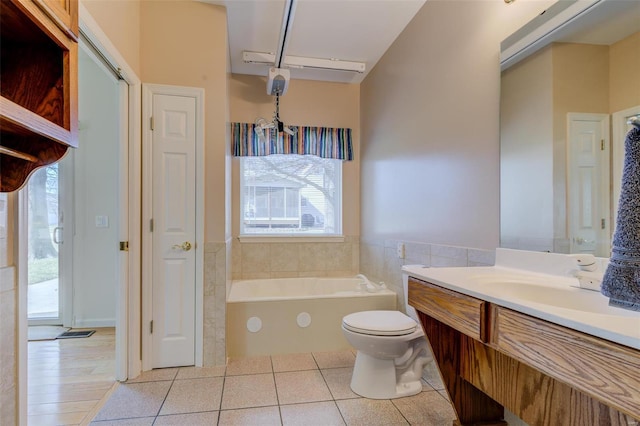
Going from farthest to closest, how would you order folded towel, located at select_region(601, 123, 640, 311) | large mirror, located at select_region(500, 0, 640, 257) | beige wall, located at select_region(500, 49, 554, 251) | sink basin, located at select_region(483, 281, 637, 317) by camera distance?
1. beige wall, located at select_region(500, 49, 554, 251)
2. large mirror, located at select_region(500, 0, 640, 257)
3. sink basin, located at select_region(483, 281, 637, 317)
4. folded towel, located at select_region(601, 123, 640, 311)

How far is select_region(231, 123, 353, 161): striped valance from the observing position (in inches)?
131

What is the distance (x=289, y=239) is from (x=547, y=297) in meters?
2.52

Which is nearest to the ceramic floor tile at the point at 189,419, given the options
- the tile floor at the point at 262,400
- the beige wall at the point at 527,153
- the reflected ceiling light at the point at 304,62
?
the tile floor at the point at 262,400

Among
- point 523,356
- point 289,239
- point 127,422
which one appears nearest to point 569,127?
point 523,356

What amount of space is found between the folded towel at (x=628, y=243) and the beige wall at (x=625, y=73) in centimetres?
37

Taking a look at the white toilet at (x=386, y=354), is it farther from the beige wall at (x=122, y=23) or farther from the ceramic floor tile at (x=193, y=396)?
the beige wall at (x=122, y=23)

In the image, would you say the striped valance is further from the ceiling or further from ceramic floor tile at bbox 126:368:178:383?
ceramic floor tile at bbox 126:368:178:383

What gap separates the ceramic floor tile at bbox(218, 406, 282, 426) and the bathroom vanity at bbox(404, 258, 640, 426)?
2.93ft

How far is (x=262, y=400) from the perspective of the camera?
1918 millimetres

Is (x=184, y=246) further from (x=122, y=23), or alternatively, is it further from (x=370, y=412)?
(x=370, y=412)

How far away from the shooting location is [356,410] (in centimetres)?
181

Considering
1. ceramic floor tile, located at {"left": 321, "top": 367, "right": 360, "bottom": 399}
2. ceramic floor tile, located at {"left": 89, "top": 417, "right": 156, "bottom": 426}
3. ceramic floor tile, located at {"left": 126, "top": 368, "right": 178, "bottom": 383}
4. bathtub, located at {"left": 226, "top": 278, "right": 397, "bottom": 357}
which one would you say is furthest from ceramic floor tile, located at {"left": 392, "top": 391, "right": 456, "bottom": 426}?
ceramic floor tile, located at {"left": 126, "top": 368, "right": 178, "bottom": 383}

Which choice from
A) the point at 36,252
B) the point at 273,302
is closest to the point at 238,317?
the point at 273,302

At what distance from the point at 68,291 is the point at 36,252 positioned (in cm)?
47
